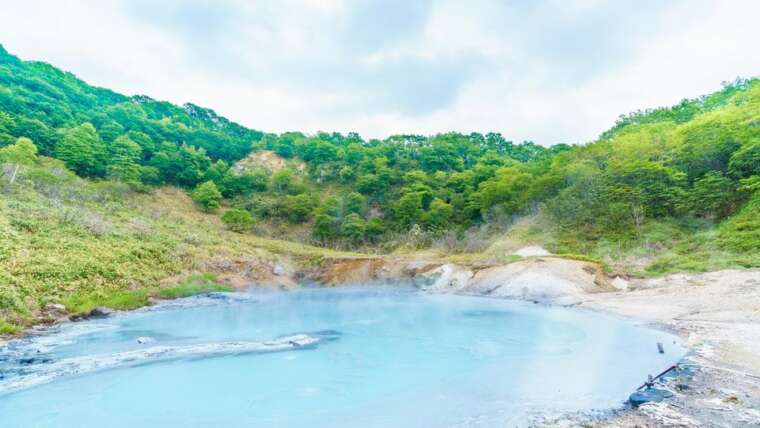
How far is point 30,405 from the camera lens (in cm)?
776

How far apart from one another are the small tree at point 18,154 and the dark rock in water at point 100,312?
20.7m

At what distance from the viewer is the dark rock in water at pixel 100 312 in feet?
56.6

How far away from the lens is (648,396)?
711cm

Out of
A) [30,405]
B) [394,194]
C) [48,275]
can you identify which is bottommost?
[30,405]

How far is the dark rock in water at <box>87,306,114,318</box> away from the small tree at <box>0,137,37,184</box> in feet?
67.9

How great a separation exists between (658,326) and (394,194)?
44.0m

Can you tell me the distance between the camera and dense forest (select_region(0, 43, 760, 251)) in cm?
3036

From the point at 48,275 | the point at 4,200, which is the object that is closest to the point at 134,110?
the point at 4,200

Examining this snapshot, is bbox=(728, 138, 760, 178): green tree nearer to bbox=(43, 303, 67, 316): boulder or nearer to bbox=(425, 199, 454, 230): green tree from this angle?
bbox=(425, 199, 454, 230): green tree

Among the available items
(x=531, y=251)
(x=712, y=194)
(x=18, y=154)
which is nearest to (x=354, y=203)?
(x=531, y=251)

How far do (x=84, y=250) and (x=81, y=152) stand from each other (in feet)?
101

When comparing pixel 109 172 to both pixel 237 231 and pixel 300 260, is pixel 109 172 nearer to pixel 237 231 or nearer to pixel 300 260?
pixel 237 231

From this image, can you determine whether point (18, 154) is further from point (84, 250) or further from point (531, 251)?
point (531, 251)

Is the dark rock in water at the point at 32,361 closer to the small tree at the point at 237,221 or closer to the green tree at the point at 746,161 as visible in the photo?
the small tree at the point at 237,221
